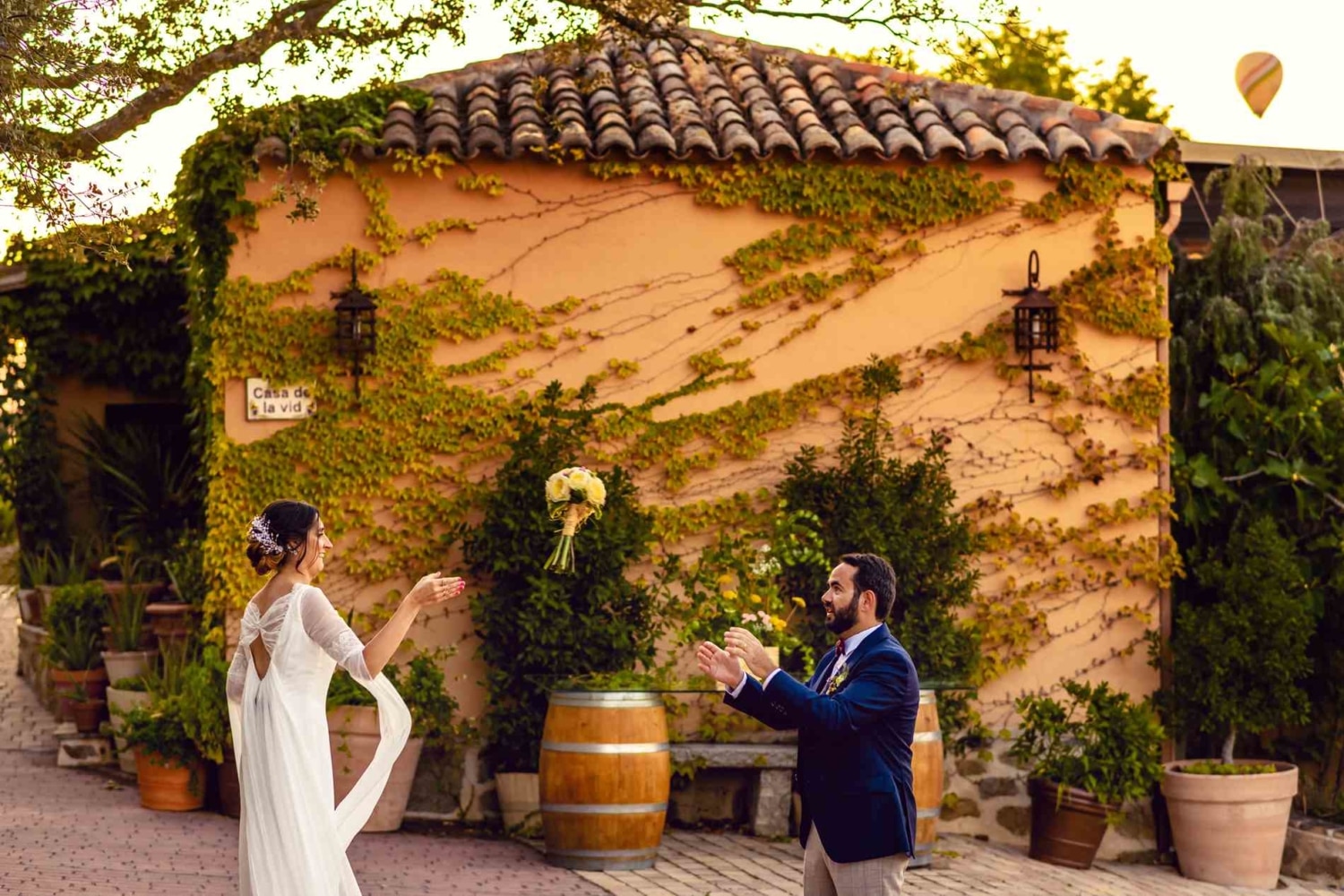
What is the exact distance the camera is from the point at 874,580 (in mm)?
5270

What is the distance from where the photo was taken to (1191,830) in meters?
9.63

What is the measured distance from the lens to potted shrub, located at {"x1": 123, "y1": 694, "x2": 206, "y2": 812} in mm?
9188

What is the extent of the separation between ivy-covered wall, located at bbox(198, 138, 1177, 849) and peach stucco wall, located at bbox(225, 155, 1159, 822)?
0.02 m

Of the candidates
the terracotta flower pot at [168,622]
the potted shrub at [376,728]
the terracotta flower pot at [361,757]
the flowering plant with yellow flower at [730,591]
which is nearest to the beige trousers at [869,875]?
the flowering plant with yellow flower at [730,591]

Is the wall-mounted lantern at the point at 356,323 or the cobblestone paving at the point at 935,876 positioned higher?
the wall-mounted lantern at the point at 356,323

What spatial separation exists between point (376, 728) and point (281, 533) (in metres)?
3.74

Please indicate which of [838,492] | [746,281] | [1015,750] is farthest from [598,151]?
[1015,750]

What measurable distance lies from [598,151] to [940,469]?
2.86 metres

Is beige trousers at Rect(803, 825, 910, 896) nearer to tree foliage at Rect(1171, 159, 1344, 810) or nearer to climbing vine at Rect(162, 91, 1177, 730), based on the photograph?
climbing vine at Rect(162, 91, 1177, 730)

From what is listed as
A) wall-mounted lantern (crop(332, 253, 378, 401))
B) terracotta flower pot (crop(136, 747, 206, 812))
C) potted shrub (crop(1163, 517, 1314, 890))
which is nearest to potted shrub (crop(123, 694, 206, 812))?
terracotta flower pot (crop(136, 747, 206, 812))

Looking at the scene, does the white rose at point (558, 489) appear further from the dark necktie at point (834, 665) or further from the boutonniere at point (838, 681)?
the boutonniere at point (838, 681)

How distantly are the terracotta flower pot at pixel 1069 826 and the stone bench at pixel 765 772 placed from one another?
153cm

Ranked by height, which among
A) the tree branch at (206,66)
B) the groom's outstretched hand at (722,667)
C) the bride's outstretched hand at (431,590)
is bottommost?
the groom's outstretched hand at (722,667)

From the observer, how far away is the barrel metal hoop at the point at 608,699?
8227 millimetres
